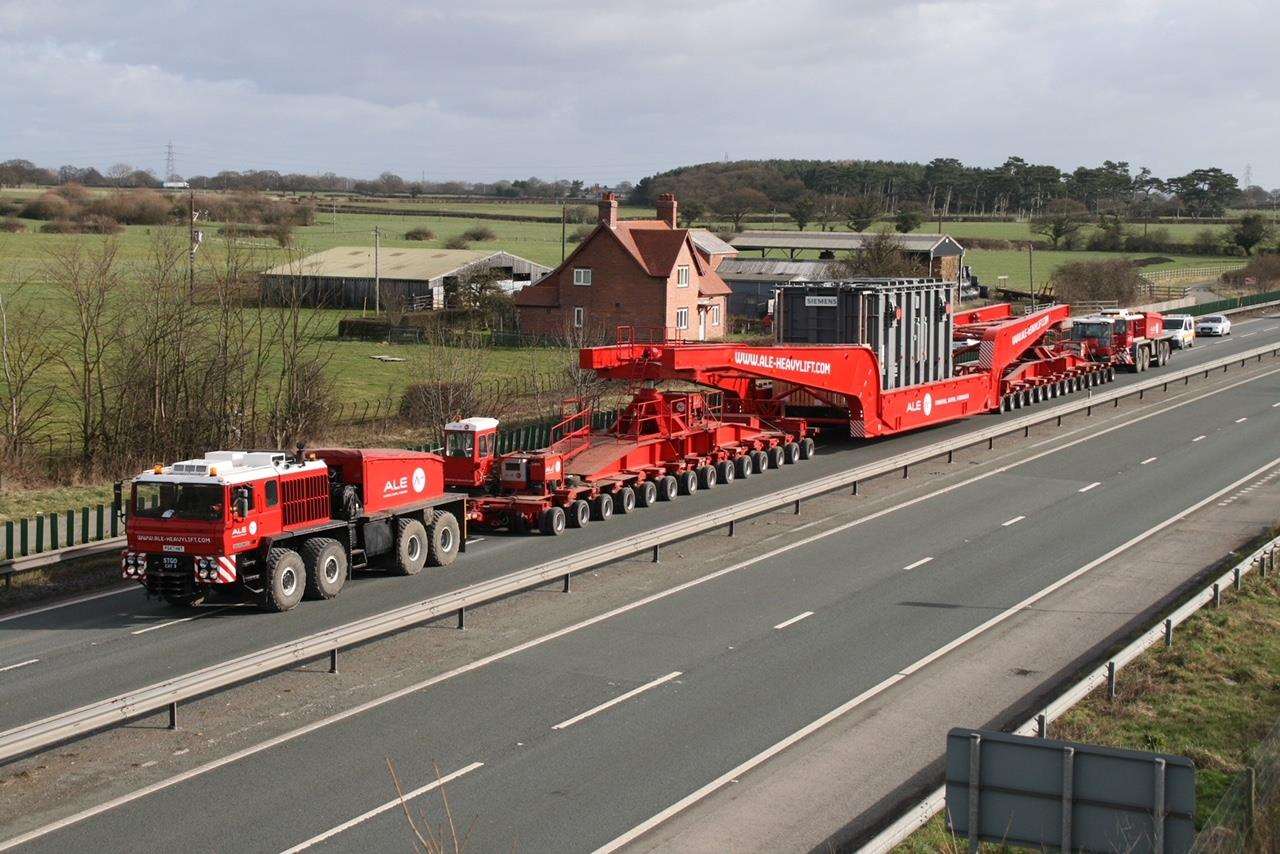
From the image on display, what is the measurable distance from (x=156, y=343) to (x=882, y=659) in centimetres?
2288

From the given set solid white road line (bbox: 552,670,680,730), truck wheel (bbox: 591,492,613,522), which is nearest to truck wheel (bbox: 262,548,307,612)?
solid white road line (bbox: 552,670,680,730)

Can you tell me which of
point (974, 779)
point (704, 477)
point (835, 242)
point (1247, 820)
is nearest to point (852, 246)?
point (835, 242)

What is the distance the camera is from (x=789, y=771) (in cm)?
1481

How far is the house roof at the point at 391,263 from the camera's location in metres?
85.4

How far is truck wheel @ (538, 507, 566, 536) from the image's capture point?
27688 millimetres

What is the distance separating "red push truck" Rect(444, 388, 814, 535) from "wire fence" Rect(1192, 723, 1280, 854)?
57.5ft

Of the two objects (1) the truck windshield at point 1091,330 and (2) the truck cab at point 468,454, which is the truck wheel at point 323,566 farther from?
(1) the truck windshield at point 1091,330

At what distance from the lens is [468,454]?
28.8 metres

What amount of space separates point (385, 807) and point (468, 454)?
50.4 feet

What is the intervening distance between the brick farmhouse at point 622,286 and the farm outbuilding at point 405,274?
244 inches

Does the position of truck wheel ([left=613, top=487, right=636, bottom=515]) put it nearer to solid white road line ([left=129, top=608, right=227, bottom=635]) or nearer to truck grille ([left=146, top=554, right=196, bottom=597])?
solid white road line ([left=129, top=608, right=227, bottom=635])

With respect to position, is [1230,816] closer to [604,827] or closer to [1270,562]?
[604,827]

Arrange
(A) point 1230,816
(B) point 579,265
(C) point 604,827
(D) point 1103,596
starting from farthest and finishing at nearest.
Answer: (B) point 579,265 < (D) point 1103,596 < (C) point 604,827 < (A) point 1230,816

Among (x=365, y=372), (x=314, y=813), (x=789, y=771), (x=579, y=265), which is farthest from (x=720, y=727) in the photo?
(x=579, y=265)
